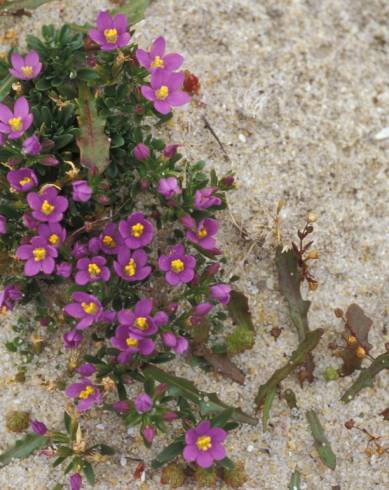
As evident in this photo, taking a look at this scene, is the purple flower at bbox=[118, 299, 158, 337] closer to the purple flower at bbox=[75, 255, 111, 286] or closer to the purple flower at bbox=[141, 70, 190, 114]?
the purple flower at bbox=[75, 255, 111, 286]

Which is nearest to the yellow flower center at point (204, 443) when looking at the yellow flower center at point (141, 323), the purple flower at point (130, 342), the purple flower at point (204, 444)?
the purple flower at point (204, 444)

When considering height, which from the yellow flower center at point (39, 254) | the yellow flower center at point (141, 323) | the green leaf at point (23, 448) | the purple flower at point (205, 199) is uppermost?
the purple flower at point (205, 199)

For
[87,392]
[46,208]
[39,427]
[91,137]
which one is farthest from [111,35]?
[39,427]

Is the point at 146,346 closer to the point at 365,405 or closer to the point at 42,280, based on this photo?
the point at 42,280

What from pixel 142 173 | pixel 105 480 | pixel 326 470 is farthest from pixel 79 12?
pixel 326 470

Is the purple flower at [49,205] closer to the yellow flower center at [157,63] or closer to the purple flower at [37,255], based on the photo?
the purple flower at [37,255]
